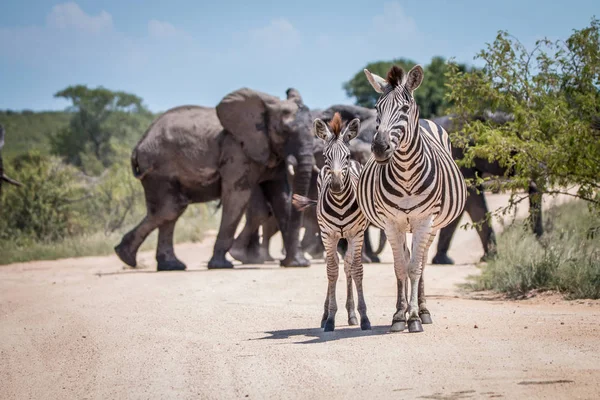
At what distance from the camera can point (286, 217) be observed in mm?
19188

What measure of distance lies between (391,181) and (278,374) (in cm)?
271

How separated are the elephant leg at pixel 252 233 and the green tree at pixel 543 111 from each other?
21.6 ft

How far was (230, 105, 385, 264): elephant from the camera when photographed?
1953cm

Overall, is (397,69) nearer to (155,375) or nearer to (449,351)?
(449,351)

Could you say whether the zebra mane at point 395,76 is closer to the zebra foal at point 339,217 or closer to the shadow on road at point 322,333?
the zebra foal at point 339,217

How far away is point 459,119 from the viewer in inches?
572

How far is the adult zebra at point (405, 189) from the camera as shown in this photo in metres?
8.89

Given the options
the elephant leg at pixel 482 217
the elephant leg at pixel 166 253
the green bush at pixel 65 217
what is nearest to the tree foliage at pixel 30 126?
the green bush at pixel 65 217

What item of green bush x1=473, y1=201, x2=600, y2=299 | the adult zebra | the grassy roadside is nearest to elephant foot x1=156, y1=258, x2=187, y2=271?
the grassy roadside

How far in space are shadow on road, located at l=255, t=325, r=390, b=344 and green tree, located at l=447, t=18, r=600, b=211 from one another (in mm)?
4008

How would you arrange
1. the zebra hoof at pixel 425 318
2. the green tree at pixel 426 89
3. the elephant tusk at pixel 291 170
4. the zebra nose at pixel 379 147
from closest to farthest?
the zebra nose at pixel 379 147 < the zebra hoof at pixel 425 318 < the elephant tusk at pixel 291 170 < the green tree at pixel 426 89

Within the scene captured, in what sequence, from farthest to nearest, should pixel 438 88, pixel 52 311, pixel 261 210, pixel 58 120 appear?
pixel 58 120 → pixel 438 88 → pixel 261 210 → pixel 52 311

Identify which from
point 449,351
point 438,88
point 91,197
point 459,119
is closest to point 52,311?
point 449,351

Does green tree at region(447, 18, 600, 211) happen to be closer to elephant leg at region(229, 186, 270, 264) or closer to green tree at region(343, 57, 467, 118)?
elephant leg at region(229, 186, 270, 264)
